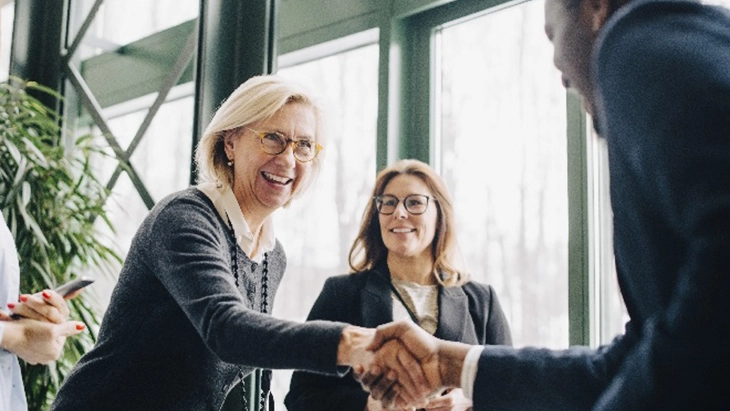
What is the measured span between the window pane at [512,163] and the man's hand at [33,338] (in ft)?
4.59

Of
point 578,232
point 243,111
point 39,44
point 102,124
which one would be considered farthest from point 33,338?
point 39,44

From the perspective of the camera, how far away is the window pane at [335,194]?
10.3 feet

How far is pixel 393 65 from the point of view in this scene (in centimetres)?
301

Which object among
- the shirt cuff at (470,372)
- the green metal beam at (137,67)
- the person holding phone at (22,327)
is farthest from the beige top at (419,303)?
the green metal beam at (137,67)

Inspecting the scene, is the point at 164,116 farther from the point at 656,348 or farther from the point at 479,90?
the point at 656,348

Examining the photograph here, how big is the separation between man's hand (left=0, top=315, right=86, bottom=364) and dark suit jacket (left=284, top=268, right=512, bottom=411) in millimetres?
735

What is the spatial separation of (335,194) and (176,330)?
1661 millimetres

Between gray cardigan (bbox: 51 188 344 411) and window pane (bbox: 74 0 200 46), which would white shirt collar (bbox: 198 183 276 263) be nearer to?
gray cardigan (bbox: 51 188 344 411)

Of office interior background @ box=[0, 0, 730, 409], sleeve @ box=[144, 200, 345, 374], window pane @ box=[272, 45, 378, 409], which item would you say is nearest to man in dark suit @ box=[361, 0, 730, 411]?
sleeve @ box=[144, 200, 345, 374]

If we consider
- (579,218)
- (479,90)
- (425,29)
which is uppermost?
(425,29)

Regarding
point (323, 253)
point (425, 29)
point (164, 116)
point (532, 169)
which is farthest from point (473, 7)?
point (164, 116)

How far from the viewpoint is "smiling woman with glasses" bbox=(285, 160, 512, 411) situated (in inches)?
92.3

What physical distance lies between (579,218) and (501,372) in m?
1.41

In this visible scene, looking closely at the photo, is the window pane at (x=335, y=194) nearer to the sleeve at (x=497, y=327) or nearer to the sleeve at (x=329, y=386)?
the sleeve at (x=329, y=386)
